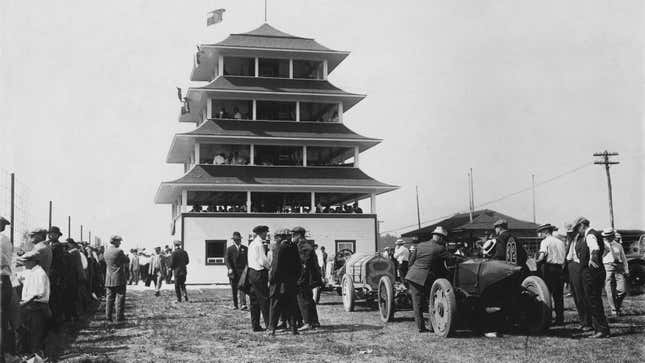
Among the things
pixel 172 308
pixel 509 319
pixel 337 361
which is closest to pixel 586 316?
pixel 509 319

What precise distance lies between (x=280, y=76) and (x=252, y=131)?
495 centimetres

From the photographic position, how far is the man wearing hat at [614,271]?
44.9 ft

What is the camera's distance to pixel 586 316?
11.3 meters

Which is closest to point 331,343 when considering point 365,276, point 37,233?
point 37,233

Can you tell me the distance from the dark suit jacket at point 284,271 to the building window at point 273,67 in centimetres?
3043

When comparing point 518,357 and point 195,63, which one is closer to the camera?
point 518,357

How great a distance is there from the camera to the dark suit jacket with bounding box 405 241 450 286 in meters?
11.5

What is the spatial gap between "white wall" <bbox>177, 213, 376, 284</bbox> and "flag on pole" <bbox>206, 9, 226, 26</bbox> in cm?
1207

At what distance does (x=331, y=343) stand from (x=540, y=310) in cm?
323

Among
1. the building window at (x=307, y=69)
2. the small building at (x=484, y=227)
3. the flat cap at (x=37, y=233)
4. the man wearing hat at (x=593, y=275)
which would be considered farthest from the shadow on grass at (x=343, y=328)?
the small building at (x=484, y=227)

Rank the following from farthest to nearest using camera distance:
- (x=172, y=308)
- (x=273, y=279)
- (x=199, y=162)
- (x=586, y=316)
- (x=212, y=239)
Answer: (x=199, y=162) < (x=212, y=239) < (x=172, y=308) < (x=273, y=279) < (x=586, y=316)

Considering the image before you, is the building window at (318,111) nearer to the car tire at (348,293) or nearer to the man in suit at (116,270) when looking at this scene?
the car tire at (348,293)

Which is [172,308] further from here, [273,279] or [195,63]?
[195,63]

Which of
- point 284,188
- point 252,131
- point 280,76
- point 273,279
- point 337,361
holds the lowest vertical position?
point 337,361
